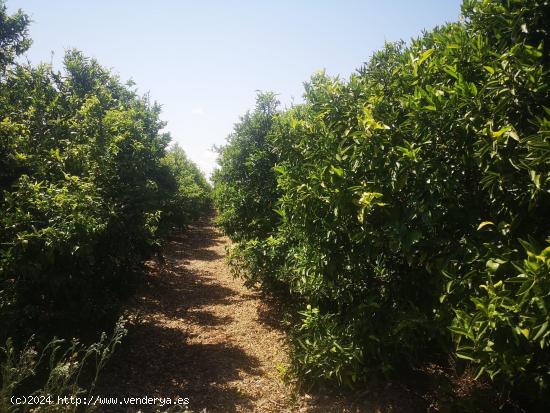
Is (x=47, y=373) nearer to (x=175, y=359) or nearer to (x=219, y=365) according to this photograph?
(x=175, y=359)

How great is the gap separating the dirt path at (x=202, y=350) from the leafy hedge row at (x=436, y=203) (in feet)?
4.15

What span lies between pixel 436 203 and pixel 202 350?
610 centimetres

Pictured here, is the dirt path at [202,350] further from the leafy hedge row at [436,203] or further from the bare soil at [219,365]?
the leafy hedge row at [436,203]

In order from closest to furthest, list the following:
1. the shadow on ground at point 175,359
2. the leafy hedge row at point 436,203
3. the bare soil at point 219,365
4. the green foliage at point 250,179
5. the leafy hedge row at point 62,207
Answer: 1. the leafy hedge row at point 436,203
2. the leafy hedge row at point 62,207
3. the bare soil at point 219,365
4. the shadow on ground at point 175,359
5. the green foliage at point 250,179

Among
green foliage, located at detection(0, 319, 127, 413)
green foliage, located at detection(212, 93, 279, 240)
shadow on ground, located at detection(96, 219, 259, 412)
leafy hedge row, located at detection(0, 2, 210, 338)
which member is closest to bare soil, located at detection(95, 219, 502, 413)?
shadow on ground, located at detection(96, 219, 259, 412)

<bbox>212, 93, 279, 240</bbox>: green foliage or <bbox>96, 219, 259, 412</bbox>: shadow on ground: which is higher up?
<bbox>212, 93, 279, 240</bbox>: green foliage

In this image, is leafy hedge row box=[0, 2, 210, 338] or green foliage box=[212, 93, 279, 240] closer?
leafy hedge row box=[0, 2, 210, 338]

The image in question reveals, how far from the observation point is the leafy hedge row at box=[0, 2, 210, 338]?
15.4ft

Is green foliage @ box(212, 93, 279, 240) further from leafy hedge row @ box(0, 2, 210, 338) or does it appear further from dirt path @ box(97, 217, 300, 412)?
leafy hedge row @ box(0, 2, 210, 338)

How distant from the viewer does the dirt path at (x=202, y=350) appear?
5746 millimetres

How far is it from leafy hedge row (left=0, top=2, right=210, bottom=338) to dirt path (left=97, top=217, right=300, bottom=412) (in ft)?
4.60

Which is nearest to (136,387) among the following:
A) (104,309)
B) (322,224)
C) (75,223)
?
(104,309)

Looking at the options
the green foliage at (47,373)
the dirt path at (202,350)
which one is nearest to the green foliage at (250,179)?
the dirt path at (202,350)

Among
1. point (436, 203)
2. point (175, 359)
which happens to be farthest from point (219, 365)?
point (436, 203)
